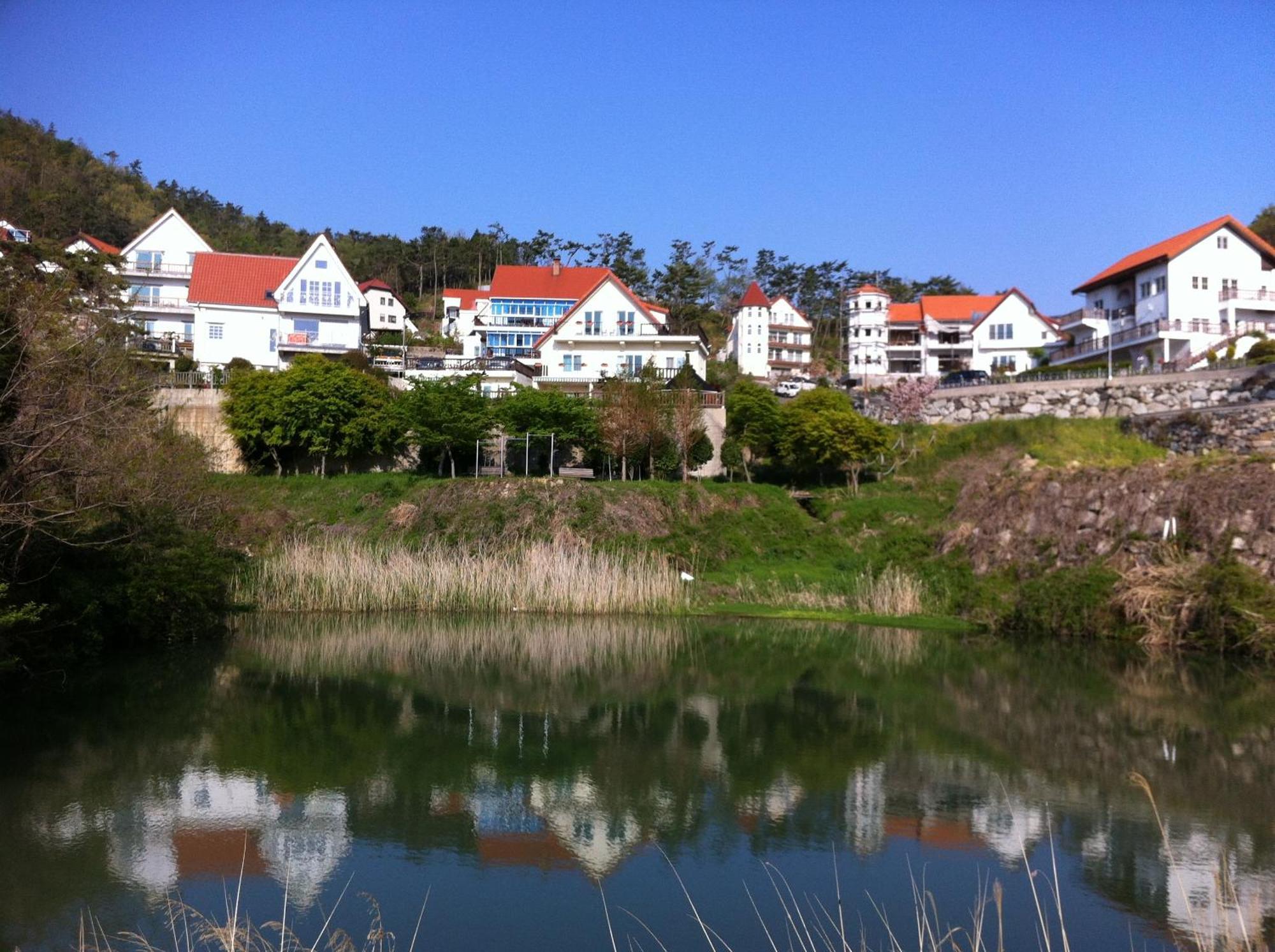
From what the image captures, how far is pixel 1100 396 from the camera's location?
127 ft

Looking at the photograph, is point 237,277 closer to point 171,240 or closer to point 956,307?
point 171,240

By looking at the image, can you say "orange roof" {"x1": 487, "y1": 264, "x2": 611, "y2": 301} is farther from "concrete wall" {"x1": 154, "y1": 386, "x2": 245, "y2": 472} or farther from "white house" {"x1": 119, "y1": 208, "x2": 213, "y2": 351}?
"concrete wall" {"x1": 154, "y1": 386, "x2": 245, "y2": 472}

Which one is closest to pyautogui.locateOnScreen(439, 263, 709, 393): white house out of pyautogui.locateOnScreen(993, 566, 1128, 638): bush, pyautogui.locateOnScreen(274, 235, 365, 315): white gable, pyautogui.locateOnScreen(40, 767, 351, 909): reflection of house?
pyautogui.locateOnScreen(274, 235, 365, 315): white gable

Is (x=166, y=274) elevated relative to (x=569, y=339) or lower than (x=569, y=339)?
elevated

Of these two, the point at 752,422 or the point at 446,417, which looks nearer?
the point at 446,417

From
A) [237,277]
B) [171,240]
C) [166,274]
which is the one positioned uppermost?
[171,240]

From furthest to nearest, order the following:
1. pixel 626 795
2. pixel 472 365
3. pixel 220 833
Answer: pixel 472 365, pixel 626 795, pixel 220 833

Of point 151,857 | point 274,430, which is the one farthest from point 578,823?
point 274,430

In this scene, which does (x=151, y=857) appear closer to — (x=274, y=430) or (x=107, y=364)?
(x=107, y=364)

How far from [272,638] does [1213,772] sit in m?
17.2

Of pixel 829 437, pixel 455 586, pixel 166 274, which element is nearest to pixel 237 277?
pixel 166 274

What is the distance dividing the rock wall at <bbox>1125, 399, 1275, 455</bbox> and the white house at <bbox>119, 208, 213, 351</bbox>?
4027cm

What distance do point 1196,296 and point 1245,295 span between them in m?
1.92

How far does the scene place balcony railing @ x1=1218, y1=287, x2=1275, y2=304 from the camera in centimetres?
4422
